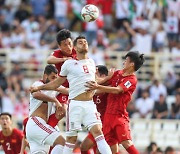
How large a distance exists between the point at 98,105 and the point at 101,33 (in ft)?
37.6

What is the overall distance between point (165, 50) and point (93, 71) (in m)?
13.5

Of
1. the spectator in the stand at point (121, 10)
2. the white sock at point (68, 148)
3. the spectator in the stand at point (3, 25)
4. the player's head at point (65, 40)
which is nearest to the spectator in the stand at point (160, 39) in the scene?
the spectator in the stand at point (121, 10)

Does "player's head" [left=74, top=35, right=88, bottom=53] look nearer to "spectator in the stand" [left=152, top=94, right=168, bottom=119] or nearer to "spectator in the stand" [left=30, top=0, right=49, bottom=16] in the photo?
"spectator in the stand" [left=152, top=94, right=168, bottom=119]

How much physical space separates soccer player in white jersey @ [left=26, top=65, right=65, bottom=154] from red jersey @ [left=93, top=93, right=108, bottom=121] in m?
0.99

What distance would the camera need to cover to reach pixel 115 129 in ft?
66.7

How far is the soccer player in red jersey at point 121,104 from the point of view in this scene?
20094 mm

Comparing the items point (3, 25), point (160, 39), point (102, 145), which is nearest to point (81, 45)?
point (102, 145)

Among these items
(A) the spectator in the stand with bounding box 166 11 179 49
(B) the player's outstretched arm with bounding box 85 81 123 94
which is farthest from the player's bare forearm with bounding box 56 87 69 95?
(A) the spectator in the stand with bounding box 166 11 179 49

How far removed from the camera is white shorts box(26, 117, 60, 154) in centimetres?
2017

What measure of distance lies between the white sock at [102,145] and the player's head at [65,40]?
2.28 metres

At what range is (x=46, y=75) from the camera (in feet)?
66.8

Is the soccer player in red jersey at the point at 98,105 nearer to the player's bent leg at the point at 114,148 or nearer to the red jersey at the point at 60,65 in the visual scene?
the player's bent leg at the point at 114,148

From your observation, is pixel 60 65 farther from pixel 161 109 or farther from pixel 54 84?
pixel 161 109

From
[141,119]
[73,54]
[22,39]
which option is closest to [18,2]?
[22,39]
